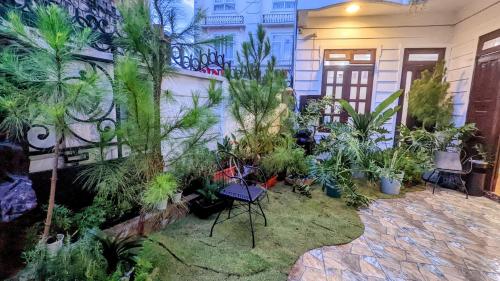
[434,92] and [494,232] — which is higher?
[434,92]

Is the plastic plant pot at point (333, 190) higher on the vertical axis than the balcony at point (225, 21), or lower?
lower

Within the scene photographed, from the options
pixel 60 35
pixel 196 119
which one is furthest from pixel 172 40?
pixel 60 35

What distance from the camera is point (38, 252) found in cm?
135

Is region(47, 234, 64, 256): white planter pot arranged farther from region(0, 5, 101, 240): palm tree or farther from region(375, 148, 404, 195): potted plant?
region(375, 148, 404, 195): potted plant

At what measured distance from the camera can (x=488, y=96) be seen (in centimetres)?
406

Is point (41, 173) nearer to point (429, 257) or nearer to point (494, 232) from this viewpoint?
point (429, 257)

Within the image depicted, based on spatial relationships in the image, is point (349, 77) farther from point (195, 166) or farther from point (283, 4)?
point (283, 4)

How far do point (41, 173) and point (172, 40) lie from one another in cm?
143

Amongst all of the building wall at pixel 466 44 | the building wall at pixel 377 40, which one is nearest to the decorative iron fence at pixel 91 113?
the building wall at pixel 377 40

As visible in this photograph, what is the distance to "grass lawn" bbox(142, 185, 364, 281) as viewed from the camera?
188cm

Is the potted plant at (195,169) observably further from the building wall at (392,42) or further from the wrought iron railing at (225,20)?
the wrought iron railing at (225,20)

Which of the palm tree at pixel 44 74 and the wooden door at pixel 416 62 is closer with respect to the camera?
the palm tree at pixel 44 74

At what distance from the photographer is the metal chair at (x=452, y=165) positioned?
413cm

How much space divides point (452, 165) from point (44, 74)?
5.56 meters
